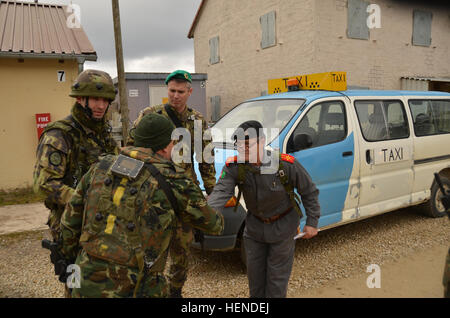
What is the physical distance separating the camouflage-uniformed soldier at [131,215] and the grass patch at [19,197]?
5.42 meters

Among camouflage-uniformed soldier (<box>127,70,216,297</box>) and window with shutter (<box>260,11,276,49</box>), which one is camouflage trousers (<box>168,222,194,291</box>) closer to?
camouflage-uniformed soldier (<box>127,70,216,297</box>)

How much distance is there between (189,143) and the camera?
3.26 metres

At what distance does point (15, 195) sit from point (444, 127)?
8.13 m

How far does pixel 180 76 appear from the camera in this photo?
3127 millimetres

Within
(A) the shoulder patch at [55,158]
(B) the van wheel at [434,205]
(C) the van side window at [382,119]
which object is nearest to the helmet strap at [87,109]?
(A) the shoulder patch at [55,158]

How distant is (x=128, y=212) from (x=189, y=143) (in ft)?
5.20

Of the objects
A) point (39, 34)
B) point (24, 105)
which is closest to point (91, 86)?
point (24, 105)

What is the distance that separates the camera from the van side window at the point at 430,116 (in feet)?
16.9

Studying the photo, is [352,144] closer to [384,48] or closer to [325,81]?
[325,81]

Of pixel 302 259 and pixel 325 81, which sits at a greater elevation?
pixel 325 81

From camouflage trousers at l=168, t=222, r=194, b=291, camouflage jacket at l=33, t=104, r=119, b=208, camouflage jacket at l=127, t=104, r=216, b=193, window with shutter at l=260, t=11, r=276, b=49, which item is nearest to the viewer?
camouflage jacket at l=33, t=104, r=119, b=208

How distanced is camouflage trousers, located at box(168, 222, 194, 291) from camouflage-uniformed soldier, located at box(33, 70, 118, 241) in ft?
2.74

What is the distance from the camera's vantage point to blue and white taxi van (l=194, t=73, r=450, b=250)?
3.87 metres

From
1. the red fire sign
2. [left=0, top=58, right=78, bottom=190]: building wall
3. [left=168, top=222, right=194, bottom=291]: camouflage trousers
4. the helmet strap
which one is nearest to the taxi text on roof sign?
[left=168, top=222, right=194, bottom=291]: camouflage trousers
